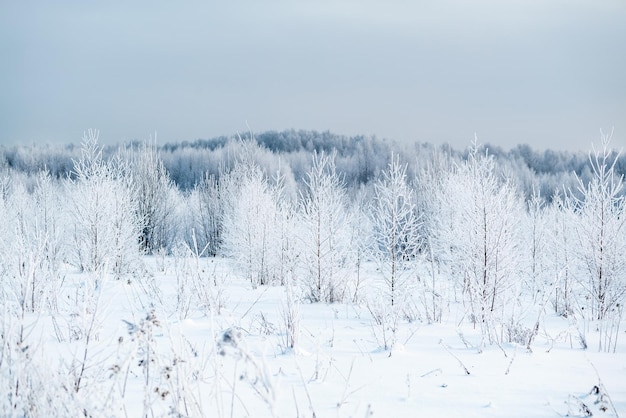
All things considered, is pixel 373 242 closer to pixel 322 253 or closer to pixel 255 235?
pixel 322 253

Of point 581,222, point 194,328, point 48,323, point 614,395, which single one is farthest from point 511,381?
point 581,222

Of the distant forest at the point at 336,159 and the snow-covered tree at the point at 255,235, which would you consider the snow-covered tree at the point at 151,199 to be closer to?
the snow-covered tree at the point at 255,235

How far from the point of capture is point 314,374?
12.5ft

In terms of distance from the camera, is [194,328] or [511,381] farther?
[194,328]

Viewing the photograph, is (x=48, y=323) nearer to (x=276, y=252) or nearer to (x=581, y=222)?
(x=276, y=252)

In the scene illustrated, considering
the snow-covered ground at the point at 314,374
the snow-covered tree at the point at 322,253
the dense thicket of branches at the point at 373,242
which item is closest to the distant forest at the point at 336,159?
the dense thicket of branches at the point at 373,242

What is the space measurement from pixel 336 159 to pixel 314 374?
2048 inches

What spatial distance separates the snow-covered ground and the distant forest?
3128cm

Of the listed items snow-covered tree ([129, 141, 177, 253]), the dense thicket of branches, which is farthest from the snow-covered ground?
snow-covered tree ([129, 141, 177, 253])

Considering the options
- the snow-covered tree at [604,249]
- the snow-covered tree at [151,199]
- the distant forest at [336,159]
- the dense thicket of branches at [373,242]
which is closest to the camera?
the dense thicket of branches at [373,242]

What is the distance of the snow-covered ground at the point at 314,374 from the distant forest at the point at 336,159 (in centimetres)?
3128

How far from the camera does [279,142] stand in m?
74.9

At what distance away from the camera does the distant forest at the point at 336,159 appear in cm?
4498

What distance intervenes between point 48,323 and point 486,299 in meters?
6.77
